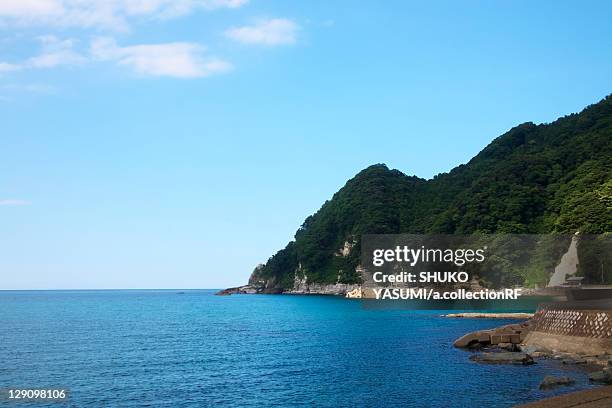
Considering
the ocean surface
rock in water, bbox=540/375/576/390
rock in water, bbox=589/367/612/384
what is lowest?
the ocean surface

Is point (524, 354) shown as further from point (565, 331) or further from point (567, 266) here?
point (567, 266)

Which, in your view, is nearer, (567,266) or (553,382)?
(553,382)

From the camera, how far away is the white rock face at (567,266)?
123 metres

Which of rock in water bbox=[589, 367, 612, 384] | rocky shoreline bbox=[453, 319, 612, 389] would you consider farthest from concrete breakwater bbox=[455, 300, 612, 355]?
rock in water bbox=[589, 367, 612, 384]

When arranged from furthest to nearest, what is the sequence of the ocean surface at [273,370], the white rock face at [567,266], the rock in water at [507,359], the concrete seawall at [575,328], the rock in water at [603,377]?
the white rock face at [567,266]
the rock in water at [507,359]
the concrete seawall at [575,328]
the ocean surface at [273,370]
the rock in water at [603,377]

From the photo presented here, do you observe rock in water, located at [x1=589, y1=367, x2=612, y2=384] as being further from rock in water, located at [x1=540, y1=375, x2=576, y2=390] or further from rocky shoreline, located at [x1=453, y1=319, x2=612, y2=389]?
rock in water, located at [x1=540, y1=375, x2=576, y2=390]

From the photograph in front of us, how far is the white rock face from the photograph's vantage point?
12281 centimetres

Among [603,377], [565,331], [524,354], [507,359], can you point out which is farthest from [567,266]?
[603,377]

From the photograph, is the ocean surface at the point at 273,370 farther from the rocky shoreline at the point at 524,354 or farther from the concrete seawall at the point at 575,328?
the concrete seawall at the point at 575,328

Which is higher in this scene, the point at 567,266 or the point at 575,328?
the point at 567,266

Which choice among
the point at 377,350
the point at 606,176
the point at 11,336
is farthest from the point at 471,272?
the point at 11,336

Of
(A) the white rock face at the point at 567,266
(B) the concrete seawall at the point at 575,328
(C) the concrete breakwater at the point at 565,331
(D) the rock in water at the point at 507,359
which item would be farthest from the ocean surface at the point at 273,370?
(A) the white rock face at the point at 567,266

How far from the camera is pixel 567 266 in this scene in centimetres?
12488

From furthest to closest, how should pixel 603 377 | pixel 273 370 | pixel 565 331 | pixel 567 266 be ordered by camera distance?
pixel 567 266 → pixel 565 331 → pixel 273 370 → pixel 603 377
